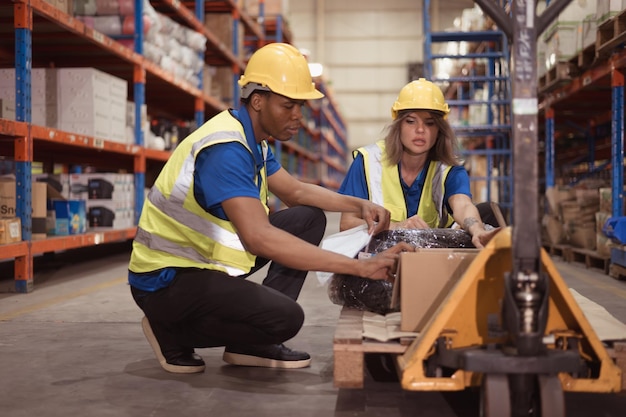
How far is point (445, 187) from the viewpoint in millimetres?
3596

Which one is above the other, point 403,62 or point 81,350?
point 403,62

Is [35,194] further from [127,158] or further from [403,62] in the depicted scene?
[403,62]

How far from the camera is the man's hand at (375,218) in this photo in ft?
9.57

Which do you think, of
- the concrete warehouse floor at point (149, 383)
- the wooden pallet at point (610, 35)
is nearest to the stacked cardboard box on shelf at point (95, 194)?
the concrete warehouse floor at point (149, 383)

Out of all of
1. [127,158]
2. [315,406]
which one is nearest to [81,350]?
[315,406]

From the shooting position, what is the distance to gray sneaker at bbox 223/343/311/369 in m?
2.81

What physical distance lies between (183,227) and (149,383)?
59 cm

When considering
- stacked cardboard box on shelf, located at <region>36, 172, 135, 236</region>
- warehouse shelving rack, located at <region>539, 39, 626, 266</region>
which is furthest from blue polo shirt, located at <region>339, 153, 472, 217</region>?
stacked cardboard box on shelf, located at <region>36, 172, 135, 236</region>

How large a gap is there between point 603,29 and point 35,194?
4536mm

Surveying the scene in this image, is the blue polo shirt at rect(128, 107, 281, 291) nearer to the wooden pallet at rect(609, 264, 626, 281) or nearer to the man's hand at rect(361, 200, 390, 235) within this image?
the man's hand at rect(361, 200, 390, 235)

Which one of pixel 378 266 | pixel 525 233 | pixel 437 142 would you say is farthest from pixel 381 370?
pixel 437 142

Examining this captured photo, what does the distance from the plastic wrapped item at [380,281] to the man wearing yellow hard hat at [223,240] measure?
28 cm

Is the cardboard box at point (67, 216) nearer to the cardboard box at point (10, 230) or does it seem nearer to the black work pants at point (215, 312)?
the cardboard box at point (10, 230)

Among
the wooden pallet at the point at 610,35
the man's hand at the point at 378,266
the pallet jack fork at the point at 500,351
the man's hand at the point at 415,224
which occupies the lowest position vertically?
the pallet jack fork at the point at 500,351
